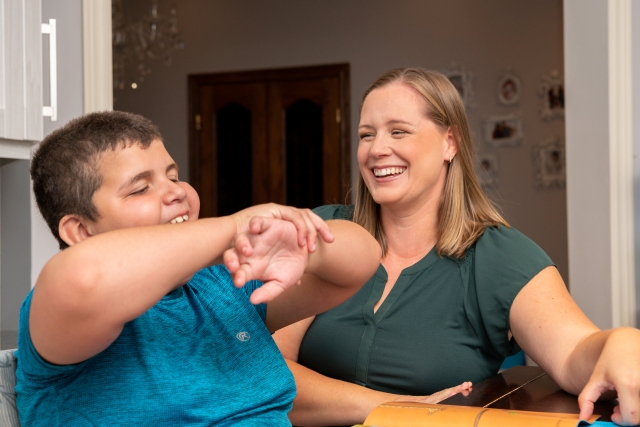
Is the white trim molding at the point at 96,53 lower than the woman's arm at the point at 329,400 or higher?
higher

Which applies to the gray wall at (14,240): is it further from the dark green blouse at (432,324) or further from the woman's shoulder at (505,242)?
the woman's shoulder at (505,242)

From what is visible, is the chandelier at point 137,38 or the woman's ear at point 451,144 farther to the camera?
the chandelier at point 137,38

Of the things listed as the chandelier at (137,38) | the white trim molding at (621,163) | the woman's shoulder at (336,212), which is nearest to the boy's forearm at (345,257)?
the woman's shoulder at (336,212)

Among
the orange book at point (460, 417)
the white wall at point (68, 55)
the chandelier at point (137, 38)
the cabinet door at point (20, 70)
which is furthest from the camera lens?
the chandelier at point (137, 38)

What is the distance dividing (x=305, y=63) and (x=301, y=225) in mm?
5265

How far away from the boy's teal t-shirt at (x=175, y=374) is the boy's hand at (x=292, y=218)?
0.85ft

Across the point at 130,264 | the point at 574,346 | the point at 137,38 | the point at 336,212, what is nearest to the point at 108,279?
the point at 130,264

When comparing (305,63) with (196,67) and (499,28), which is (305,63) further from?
(499,28)

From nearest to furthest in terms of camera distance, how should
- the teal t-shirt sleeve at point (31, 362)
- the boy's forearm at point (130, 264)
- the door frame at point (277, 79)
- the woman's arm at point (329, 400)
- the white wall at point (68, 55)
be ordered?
the boy's forearm at point (130, 264) < the teal t-shirt sleeve at point (31, 362) < the woman's arm at point (329, 400) < the white wall at point (68, 55) < the door frame at point (277, 79)

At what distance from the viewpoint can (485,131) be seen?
559 cm

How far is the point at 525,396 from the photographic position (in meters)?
1.27

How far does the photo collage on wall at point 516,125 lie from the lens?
5293 millimetres

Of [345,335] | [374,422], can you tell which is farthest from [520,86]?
[374,422]

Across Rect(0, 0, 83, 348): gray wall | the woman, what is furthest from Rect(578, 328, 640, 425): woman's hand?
Rect(0, 0, 83, 348): gray wall
